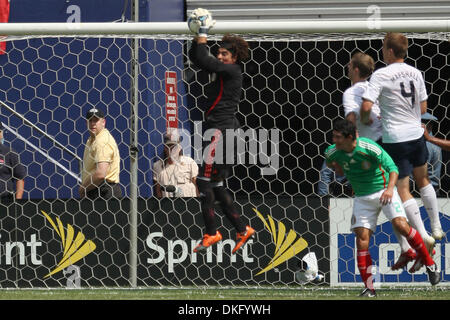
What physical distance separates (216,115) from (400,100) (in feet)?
4.66

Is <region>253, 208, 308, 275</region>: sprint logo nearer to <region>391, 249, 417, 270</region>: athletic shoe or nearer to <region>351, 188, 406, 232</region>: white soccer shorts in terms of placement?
<region>391, 249, 417, 270</region>: athletic shoe

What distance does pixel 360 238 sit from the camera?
6953 mm

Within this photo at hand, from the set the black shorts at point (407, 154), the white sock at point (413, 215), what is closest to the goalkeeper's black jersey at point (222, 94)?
the black shorts at point (407, 154)

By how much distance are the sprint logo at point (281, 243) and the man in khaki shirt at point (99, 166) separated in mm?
1378

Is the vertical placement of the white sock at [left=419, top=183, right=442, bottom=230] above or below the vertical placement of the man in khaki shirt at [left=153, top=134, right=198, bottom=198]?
below

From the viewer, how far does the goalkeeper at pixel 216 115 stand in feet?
23.0

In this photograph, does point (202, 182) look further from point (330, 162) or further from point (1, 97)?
point (1, 97)

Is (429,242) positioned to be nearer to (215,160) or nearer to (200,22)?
(215,160)

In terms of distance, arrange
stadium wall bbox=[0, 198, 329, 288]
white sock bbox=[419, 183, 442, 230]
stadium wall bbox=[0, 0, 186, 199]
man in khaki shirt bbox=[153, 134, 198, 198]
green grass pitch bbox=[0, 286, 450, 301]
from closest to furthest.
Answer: green grass pitch bbox=[0, 286, 450, 301]
white sock bbox=[419, 183, 442, 230]
stadium wall bbox=[0, 198, 329, 288]
man in khaki shirt bbox=[153, 134, 198, 198]
stadium wall bbox=[0, 0, 186, 199]

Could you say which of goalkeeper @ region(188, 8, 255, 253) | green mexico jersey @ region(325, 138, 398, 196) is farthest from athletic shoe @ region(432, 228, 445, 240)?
goalkeeper @ region(188, 8, 255, 253)

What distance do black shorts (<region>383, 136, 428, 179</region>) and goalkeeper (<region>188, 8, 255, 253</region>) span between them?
124 cm

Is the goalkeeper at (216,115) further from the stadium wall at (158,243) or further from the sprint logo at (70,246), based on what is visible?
the sprint logo at (70,246)

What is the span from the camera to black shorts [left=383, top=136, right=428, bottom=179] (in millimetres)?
7246

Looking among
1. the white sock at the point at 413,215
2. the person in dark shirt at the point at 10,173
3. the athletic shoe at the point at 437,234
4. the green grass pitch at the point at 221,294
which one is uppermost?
the person in dark shirt at the point at 10,173
